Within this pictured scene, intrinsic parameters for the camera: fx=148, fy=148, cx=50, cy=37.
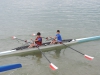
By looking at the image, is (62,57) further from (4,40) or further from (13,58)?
(4,40)

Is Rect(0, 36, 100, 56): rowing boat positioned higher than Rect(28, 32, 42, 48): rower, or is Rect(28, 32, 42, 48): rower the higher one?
Rect(28, 32, 42, 48): rower

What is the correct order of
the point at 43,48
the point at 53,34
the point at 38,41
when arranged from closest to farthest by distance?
the point at 38,41
the point at 43,48
the point at 53,34

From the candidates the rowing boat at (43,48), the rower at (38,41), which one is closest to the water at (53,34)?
the rowing boat at (43,48)

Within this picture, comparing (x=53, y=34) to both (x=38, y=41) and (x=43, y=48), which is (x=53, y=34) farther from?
(x=38, y=41)

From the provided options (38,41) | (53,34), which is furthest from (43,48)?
(53,34)

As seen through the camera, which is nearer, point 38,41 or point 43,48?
point 38,41

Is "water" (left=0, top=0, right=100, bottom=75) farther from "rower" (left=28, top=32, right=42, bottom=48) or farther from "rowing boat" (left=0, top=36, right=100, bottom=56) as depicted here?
"rower" (left=28, top=32, right=42, bottom=48)

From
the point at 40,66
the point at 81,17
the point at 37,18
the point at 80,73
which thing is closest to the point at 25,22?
the point at 37,18

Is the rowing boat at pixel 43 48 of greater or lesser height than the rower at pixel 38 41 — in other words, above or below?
below

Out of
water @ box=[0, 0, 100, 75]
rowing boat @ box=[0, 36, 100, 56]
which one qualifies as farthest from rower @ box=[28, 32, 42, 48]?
water @ box=[0, 0, 100, 75]

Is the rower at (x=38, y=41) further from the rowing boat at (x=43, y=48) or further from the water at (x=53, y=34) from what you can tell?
the water at (x=53, y=34)

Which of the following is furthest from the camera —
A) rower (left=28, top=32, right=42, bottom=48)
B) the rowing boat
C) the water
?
rower (left=28, top=32, right=42, bottom=48)

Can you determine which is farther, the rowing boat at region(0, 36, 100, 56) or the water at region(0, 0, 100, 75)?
the rowing boat at region(0, 36, 100, 56)

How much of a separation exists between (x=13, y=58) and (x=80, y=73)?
5415 mm
